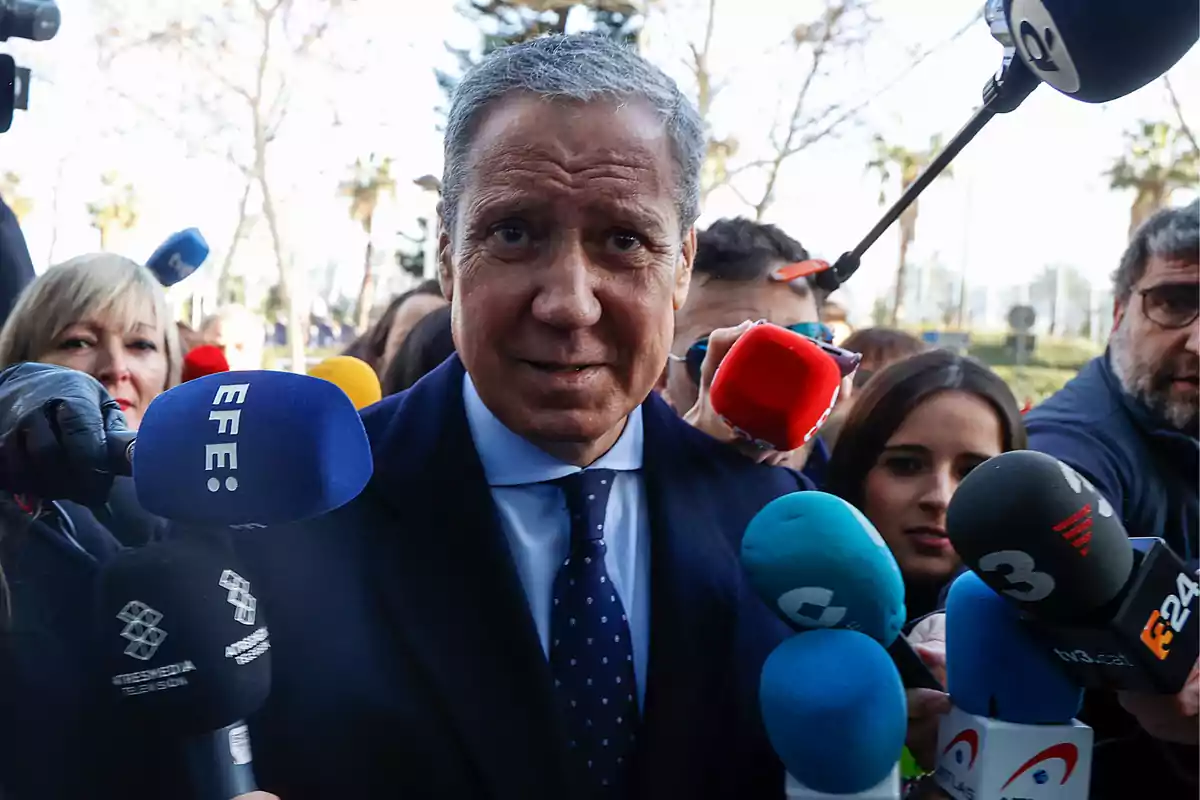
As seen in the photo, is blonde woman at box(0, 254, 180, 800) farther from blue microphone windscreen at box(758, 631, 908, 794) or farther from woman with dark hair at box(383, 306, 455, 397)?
woman with dark hair at box(383, 306, 455, 397)

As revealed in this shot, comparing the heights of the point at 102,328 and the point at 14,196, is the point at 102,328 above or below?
below

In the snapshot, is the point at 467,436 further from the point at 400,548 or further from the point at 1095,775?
the point at 1095,775

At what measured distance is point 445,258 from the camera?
3.74ft

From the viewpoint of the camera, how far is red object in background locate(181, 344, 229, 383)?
1099mm

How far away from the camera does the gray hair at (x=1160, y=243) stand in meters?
1.50

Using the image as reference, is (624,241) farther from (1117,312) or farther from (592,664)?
(1117,312)

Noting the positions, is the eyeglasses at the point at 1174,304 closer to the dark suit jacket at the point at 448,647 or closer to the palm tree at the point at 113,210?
the dark suit jacket at the point at 448,647

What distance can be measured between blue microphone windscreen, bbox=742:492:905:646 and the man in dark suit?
12 centimetres

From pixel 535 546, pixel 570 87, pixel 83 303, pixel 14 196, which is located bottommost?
pixel 535 546

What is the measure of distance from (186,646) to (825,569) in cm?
58

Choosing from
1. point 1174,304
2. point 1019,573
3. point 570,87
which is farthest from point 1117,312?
point 570,87

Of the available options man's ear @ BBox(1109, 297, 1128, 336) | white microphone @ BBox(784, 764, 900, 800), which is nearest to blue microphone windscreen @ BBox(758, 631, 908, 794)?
white microphone @ BBox(784, 764, 900, 800)

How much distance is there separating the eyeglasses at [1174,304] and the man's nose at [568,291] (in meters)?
1.01

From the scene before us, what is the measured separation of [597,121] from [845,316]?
234 cm
